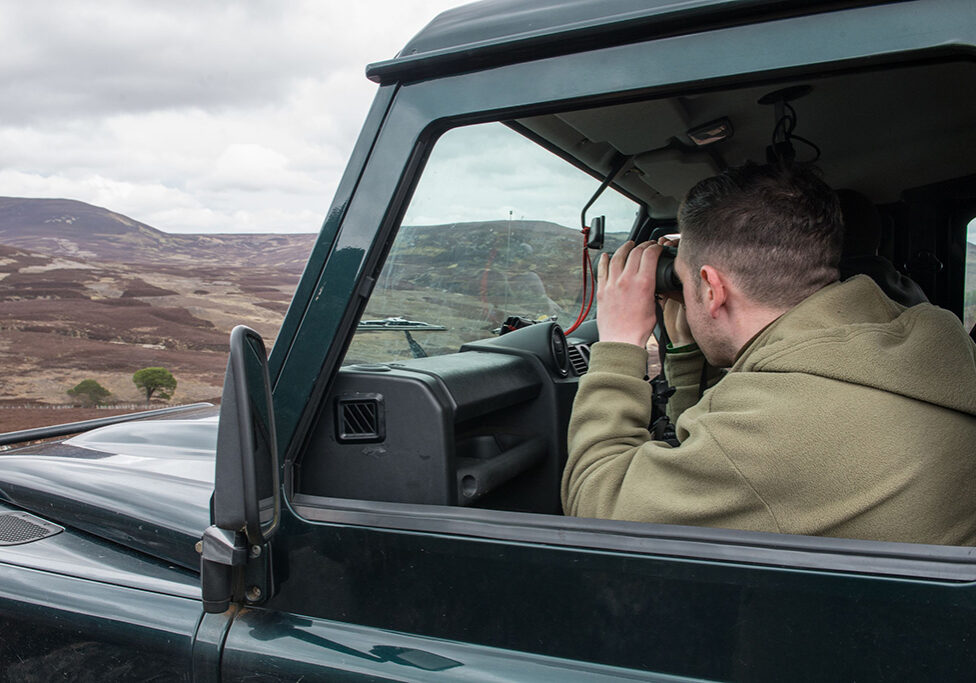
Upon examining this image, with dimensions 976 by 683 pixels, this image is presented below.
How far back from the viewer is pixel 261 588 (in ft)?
4.15

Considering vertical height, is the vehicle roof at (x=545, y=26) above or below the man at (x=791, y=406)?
above

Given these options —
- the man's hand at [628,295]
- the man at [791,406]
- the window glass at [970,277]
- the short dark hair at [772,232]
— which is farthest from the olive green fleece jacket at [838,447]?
the window glass at [970,277]

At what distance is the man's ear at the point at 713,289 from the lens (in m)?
1.49

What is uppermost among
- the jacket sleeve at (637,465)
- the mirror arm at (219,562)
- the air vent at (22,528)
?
the jacket sleeve at (637,465)

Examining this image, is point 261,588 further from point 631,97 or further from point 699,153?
point 699,153

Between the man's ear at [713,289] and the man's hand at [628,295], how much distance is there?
0.38 ft

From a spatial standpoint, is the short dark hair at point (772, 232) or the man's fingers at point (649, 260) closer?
the short dark hair at point (772, 232)

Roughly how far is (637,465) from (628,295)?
44 cm

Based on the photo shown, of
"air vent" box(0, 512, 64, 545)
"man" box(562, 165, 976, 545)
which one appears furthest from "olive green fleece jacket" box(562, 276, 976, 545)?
"air vent" box(0, 512, 64, 545)

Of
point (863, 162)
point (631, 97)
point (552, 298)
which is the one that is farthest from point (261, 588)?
point (863, 162)

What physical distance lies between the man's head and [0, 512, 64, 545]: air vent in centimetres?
151

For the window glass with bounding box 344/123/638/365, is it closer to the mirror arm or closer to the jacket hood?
the mirror arm

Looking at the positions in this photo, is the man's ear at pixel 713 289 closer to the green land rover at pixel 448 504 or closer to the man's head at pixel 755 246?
the man's head at pixel 755 246

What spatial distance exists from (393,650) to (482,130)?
0.92 meters
